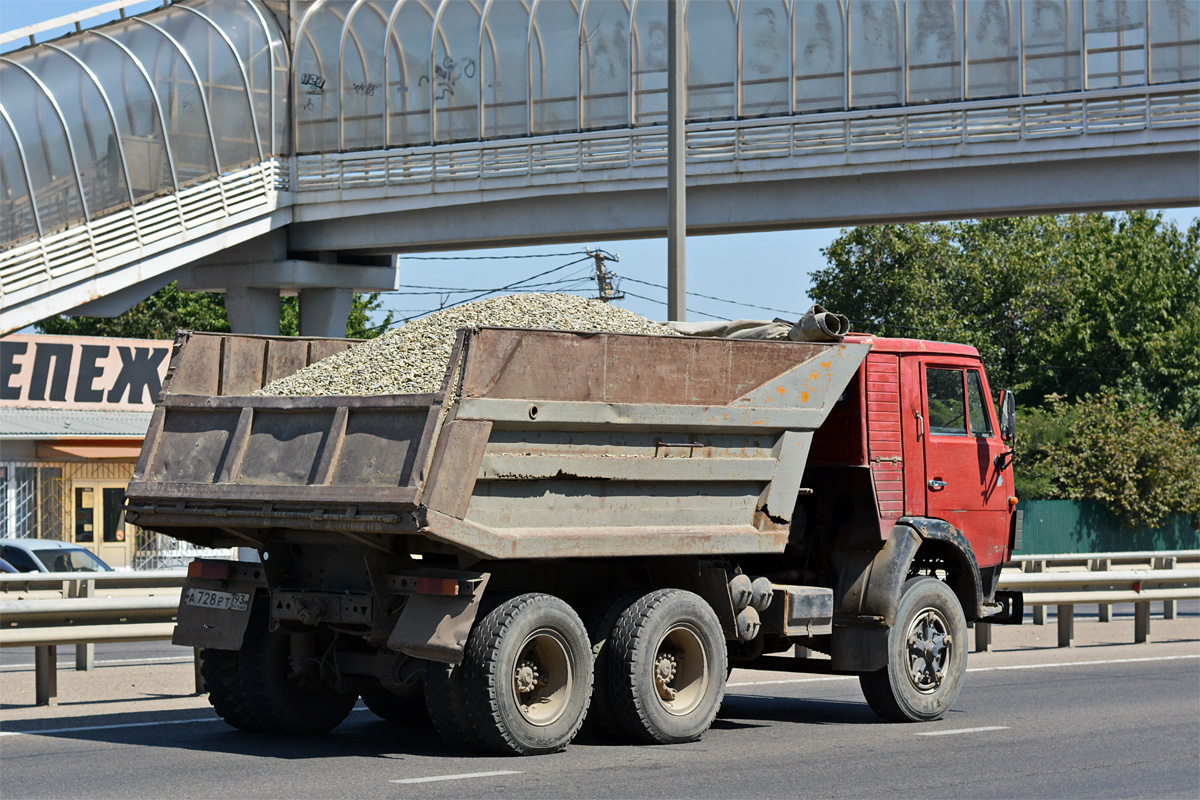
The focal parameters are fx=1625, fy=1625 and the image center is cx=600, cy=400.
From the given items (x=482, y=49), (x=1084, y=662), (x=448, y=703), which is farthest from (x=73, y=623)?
(x=482, y=49)

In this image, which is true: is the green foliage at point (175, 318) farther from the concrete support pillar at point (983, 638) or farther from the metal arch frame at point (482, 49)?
the concrete support pillar at point (983, 638)

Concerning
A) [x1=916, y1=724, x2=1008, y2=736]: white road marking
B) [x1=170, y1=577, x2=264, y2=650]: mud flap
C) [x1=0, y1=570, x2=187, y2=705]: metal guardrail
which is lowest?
[x1=916, y1=724, x2=1008, y2=736]: white road marking

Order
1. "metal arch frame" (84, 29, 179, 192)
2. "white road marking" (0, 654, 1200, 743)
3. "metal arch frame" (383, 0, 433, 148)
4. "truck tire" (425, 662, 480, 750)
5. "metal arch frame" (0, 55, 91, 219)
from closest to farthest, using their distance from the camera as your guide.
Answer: "white road marking" (0, 654, 1200, 743) → "truck tire" (425, 662, 480, 750) → "metal arch frame" (0, 55, 91, 219) → "metal arch frame" (84, 29, 179, 192) → "metal arch frame" (383, 0, 433, 148)

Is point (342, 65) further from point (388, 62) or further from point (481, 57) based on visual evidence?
point (481, 57)

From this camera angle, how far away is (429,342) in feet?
34.7

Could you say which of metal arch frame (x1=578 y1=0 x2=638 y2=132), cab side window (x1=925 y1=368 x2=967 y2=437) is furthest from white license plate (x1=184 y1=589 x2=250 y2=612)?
metal arch frame (x1=578 y1=0 x2=638 y2=132)

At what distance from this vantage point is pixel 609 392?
9.79m

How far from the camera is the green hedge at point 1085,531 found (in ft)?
145

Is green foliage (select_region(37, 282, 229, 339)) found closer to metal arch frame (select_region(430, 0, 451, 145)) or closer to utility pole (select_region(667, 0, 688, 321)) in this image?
metal arch frame (select_region(430, 0, 451, 145))

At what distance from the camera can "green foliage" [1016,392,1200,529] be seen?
4481 cm

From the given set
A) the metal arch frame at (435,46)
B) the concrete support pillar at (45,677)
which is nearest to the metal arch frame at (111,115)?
the metal arch frame at (435,46)

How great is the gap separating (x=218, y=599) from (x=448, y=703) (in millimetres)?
1821

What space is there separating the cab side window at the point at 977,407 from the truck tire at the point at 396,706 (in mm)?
4641

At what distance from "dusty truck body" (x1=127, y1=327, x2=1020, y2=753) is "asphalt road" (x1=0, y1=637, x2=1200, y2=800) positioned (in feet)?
1.16
